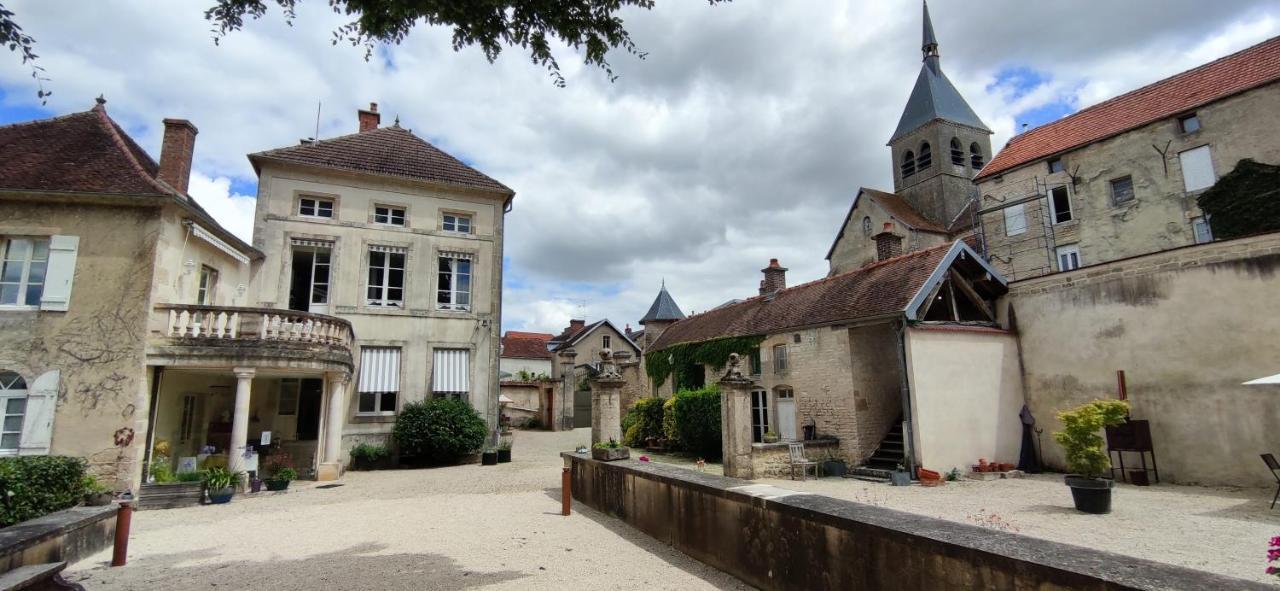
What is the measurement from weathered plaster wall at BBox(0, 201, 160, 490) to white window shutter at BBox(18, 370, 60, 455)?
0.29 feet

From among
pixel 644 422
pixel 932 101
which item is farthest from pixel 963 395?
pixel 932 101

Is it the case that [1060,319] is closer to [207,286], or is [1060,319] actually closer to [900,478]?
[900,478]

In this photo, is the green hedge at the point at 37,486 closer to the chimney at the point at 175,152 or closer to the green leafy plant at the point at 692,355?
the chimney at the point at 175,152

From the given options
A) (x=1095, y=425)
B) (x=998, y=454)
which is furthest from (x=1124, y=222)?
(x=1095, y=425)

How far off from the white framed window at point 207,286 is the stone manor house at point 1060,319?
472 inches

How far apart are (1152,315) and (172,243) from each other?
19391 millimetres

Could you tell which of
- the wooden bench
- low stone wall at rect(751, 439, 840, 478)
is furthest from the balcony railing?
low stone wall at rect(751, 439, 840, 478)

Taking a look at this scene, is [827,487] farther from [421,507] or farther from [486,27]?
[486,27]

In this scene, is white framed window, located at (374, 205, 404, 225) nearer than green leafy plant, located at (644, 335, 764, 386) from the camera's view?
Yes

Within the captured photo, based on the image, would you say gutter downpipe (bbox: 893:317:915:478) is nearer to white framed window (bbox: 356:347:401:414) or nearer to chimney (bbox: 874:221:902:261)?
chimney (bbox: 874:221:902:261)

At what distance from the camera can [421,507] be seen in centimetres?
975

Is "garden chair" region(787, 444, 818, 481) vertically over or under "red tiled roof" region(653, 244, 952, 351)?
under

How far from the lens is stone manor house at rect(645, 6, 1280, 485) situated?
10.9 m

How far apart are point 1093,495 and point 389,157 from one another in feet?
59.6
